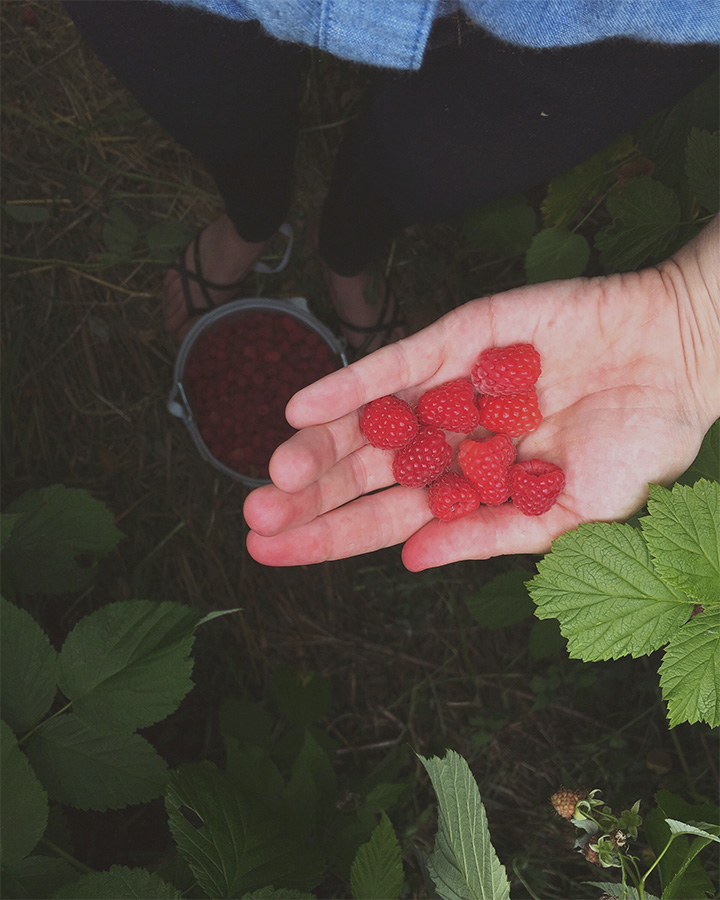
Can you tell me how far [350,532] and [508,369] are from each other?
43 centimetres

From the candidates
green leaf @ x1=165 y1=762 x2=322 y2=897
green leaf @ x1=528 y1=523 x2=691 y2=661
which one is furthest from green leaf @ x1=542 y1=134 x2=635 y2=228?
green leaf @ x1=165 y1=762 x2=322 y2=897

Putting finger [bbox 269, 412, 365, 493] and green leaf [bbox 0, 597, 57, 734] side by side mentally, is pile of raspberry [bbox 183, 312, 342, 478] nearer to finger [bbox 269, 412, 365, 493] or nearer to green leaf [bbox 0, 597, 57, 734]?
finger [bbox 269, 412, 365, 493]

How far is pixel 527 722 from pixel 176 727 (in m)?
0.93

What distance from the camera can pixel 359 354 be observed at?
228 cm

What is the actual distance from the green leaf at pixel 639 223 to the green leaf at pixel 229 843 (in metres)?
1.31

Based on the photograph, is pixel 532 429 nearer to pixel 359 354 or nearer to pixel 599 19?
pixel 599 19

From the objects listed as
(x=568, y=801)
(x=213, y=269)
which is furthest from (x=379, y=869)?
(x=213, y=269)

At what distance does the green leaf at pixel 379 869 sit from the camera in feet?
3.82

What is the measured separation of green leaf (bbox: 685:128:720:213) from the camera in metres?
1.45

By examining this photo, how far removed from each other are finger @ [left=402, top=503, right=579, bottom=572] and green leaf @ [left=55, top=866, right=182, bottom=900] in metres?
0.69

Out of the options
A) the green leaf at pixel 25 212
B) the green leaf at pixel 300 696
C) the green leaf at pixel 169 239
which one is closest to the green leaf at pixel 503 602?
the green leaf at pixel 300 696

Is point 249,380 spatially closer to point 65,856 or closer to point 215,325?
point 215,325

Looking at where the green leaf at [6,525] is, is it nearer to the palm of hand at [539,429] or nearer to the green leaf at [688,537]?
the palm of hand at [539,429]

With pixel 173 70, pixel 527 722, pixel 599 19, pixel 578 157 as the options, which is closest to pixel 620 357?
pixel 578 157
